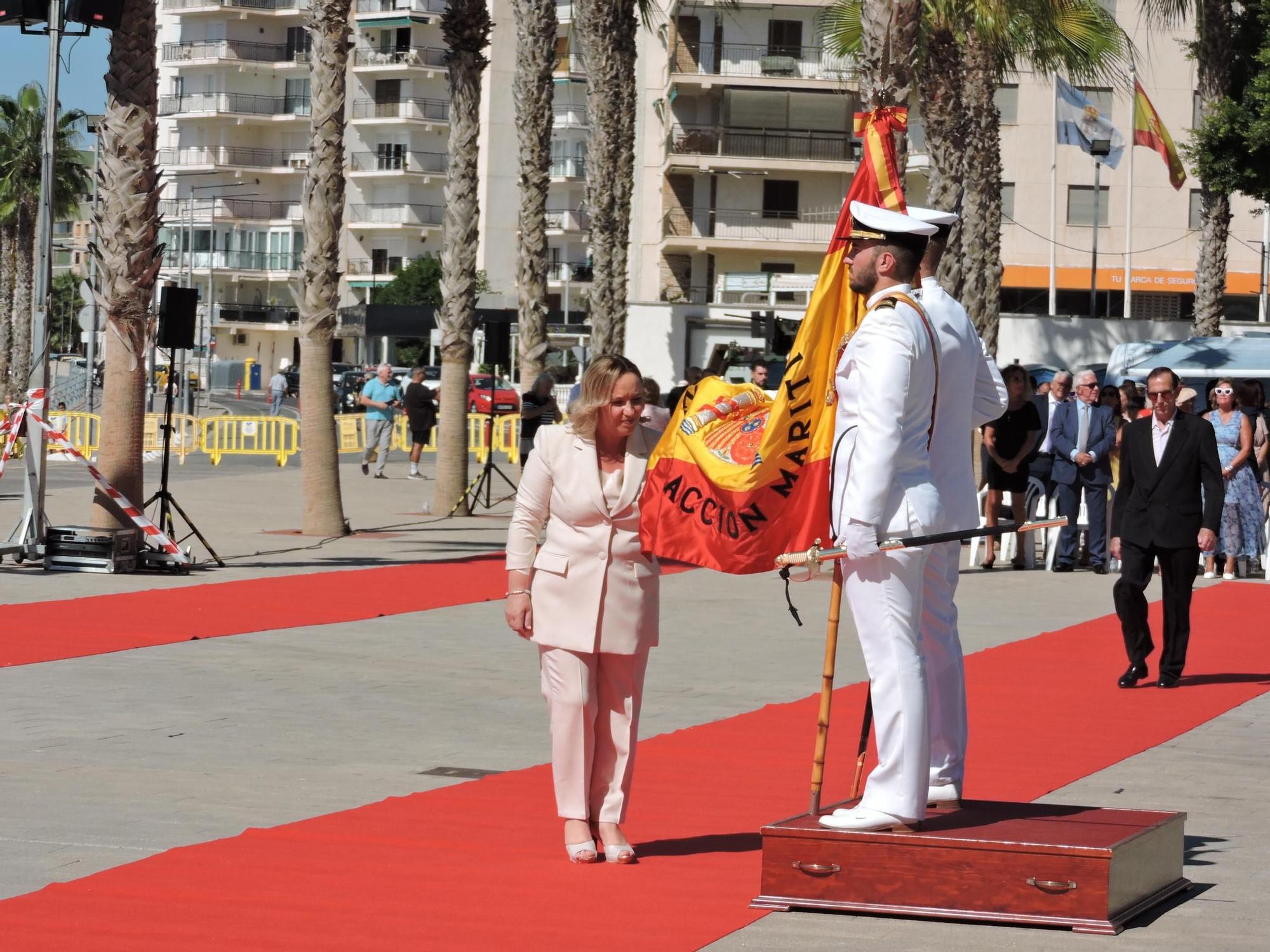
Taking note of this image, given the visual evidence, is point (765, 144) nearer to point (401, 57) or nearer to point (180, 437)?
point (401, 57)

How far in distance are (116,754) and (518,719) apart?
7.40ft

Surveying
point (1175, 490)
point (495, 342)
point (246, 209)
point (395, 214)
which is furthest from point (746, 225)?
point (1175, 490)

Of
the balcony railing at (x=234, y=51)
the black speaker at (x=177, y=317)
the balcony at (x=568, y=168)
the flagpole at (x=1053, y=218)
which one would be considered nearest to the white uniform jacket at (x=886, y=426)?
the black speaker at (x=177, y=317)

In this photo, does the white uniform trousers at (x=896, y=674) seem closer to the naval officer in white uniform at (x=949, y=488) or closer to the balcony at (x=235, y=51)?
the naval officer in white uniform at (x=949, y=488)

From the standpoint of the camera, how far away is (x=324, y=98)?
813 inches

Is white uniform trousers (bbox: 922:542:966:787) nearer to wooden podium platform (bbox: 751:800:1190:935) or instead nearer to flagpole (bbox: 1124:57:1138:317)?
wooden podium platform (bbox: 751:800:1190:935)

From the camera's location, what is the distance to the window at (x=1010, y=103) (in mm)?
67000

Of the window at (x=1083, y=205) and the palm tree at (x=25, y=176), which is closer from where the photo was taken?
the window at (x=1083, y=205)

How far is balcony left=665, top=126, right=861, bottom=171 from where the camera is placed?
235 ft

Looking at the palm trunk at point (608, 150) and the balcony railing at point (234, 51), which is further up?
the balcony railing at point (234, 51)

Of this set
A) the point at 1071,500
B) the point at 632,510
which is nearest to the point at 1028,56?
the point at 1071,500

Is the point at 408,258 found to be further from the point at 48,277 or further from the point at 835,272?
the point at 835,272

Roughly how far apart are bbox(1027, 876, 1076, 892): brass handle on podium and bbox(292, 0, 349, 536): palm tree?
15.4m

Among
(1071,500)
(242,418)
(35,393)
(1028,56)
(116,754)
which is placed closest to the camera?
(116,754)
